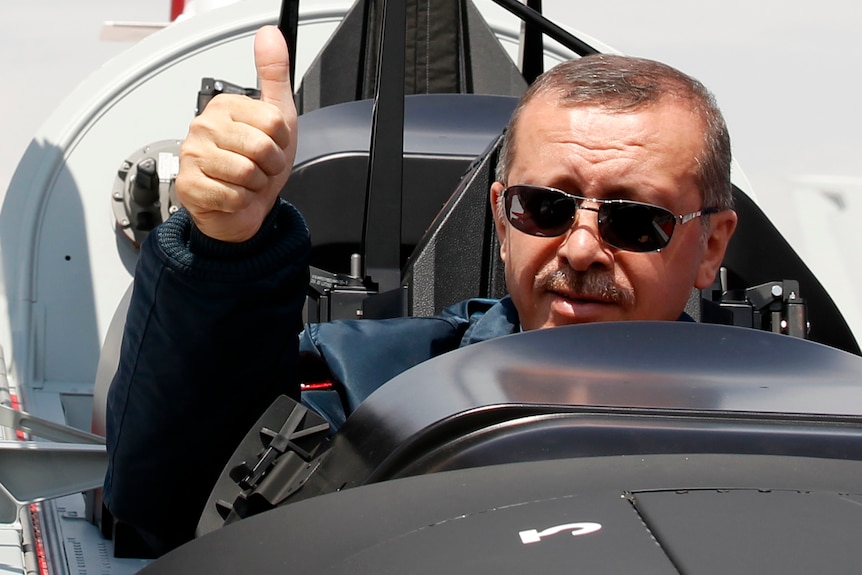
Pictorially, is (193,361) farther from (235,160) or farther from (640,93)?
(640,93)

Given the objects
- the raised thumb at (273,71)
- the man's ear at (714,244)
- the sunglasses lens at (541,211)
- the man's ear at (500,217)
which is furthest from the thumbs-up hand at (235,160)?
the man's ear at (714,244)

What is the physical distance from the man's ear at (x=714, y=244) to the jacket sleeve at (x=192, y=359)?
538 mm

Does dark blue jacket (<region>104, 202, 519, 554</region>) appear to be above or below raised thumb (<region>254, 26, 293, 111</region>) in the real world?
below

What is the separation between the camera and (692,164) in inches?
55.3

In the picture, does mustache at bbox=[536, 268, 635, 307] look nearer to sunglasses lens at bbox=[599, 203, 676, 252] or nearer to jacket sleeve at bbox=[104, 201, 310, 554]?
sunglasses lens at bbox=[599, 203, 676, 252]

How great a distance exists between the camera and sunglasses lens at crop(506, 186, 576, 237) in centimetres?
131

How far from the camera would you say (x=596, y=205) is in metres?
1.32

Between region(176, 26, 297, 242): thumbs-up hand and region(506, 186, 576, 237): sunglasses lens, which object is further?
region(506, 186, 576, 237): sunglasses lens

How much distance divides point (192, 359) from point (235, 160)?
22cm

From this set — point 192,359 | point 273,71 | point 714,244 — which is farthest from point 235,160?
point 714,244

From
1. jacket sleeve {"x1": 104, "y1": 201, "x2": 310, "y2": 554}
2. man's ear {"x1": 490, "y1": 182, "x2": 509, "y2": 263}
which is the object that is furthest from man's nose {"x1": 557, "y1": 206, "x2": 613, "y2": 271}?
jacket sleeve {"x1": 104, "y1": 201, "x2": 310, "y2": 554}

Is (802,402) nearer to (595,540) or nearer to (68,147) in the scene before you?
(595,540)

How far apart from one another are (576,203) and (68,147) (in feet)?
5.93

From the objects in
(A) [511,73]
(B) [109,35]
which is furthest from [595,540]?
(B) [109,35]
